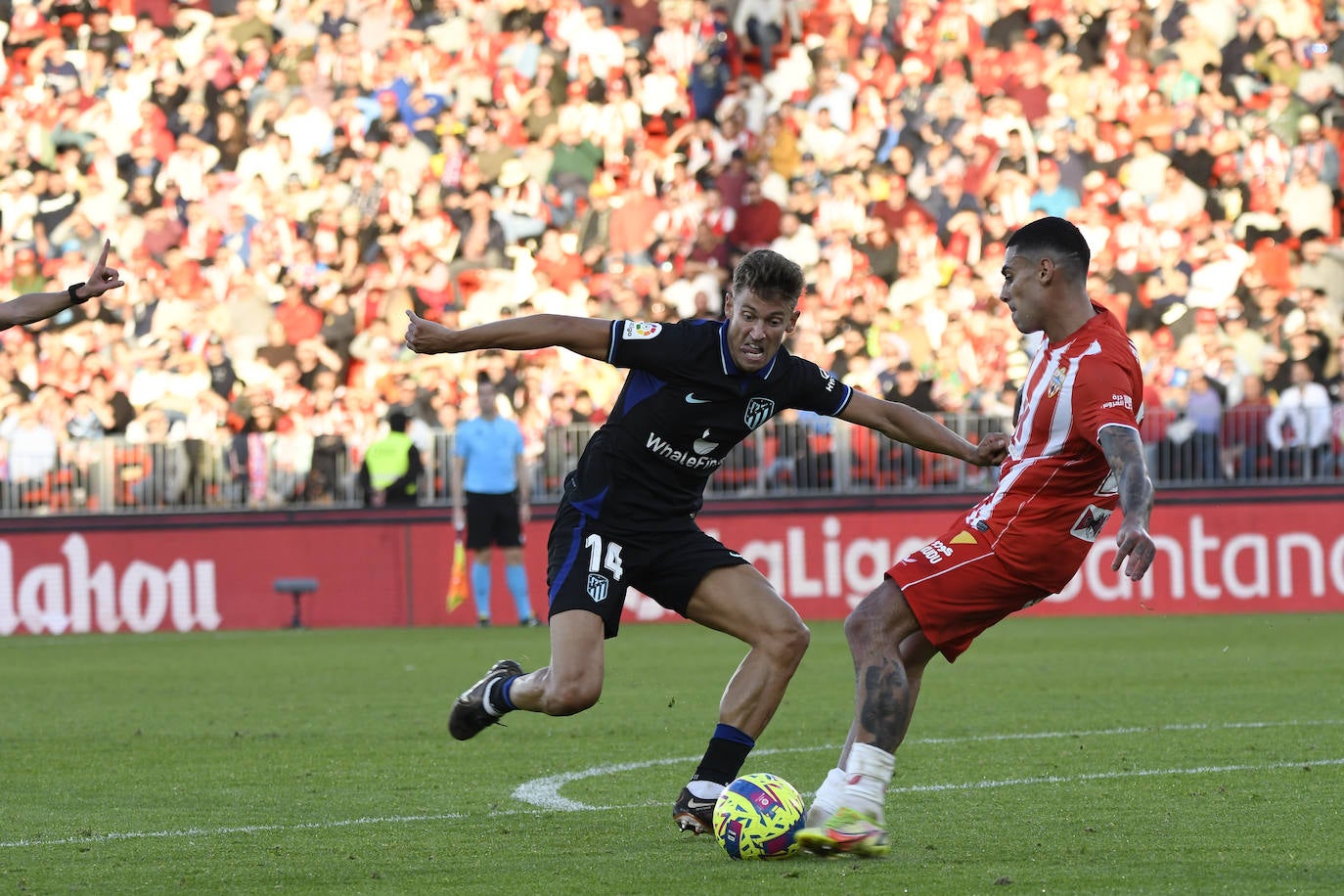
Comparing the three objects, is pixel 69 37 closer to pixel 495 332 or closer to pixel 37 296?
pixel 37 296

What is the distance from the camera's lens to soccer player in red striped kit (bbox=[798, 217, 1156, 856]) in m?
6.16

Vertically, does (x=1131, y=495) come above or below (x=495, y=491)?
below

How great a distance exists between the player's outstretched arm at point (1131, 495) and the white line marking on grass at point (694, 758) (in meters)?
2.35

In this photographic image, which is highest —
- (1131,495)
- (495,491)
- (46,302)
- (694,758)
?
(46,302)

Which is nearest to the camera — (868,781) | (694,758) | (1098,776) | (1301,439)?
(868,781)

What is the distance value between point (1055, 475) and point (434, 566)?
14246 millimetres

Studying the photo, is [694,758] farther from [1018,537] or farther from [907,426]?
[1018,537]

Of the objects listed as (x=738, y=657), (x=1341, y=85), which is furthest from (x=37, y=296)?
(x=1341, y=85)

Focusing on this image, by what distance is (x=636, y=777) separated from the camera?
8.26m

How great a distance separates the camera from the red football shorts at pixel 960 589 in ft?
20.6

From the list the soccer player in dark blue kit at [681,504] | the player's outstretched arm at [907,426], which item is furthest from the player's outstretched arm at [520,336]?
the player's outstretched arm at [907,426]

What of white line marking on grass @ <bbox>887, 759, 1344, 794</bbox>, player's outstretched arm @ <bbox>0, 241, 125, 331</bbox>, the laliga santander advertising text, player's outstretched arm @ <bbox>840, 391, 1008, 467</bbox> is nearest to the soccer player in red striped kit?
player's outstretched arm @ <bbox>840, 391, 1008, 467</bbox>

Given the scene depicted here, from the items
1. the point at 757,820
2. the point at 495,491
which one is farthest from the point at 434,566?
the point at 757,820

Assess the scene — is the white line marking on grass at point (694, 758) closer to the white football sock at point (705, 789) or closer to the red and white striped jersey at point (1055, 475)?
the white football sock at point (705, 789)
